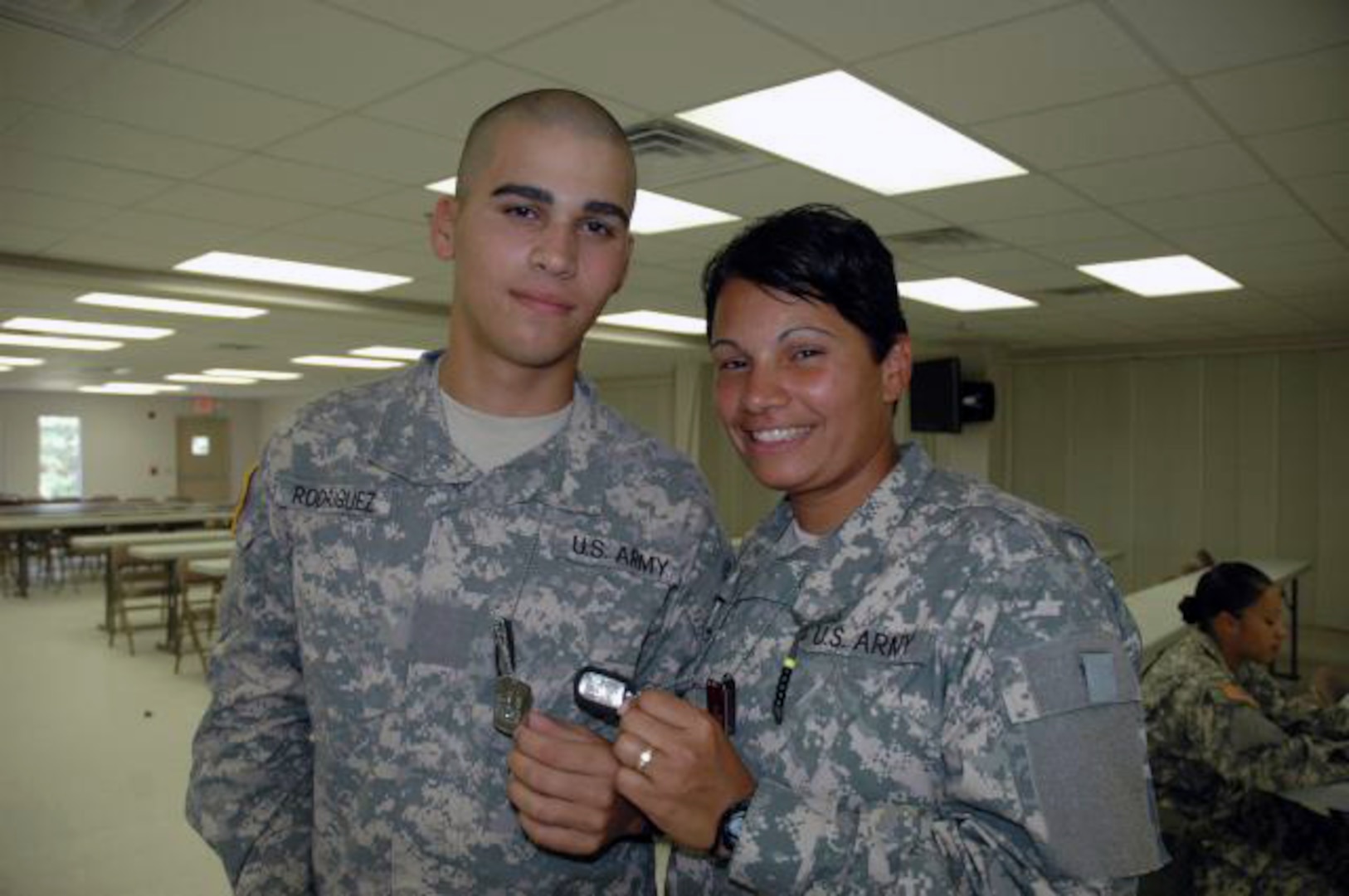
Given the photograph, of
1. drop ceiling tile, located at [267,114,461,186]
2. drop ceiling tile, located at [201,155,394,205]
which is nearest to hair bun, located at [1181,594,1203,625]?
drop ceiling tile, located at [267,114,461,186]

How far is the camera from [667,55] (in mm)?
2738

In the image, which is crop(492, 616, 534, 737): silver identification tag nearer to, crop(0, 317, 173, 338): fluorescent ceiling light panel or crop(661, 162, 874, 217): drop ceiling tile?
crop(661, 162, 874, 217): drop ceiling tile

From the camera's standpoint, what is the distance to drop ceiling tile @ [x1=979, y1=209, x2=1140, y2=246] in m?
4.67

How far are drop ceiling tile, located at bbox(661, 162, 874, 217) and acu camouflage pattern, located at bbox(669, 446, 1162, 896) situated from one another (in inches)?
118

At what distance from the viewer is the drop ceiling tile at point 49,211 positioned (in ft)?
14.8

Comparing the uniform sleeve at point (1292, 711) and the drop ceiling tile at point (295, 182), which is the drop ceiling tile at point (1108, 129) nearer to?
the uniform sleeve at point (1292, 711)

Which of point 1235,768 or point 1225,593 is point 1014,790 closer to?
point 1235,768

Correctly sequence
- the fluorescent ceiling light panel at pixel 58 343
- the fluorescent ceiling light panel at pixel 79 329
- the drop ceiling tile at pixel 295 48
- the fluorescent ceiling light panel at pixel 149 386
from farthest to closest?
the fluorescent ceiling light panel at pixel 149 386, the fluorescent ceiling light panel at pixel 58 343, the fluorescent ceiling light panel at pixel 79 329, the drop ceiling tile at pixel 295 48

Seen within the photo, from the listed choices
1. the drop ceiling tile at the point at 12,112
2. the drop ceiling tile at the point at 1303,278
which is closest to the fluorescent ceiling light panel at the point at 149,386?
the drop ceiling tile at the point at 12,112

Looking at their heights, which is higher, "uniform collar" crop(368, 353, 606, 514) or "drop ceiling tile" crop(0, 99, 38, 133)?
"drop ceiling tile" crop(0, 99, 38, 133)

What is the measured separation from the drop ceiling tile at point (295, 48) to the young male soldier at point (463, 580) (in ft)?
5.02

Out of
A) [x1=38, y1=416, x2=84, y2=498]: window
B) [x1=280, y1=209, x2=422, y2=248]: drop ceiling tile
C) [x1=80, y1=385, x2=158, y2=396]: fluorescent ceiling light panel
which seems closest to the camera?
[x1=280, y1=209, x2=422, y2=248]: drop ceiling tile

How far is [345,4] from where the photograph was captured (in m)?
2.43

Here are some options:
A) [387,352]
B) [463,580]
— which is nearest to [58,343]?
[387,352]
